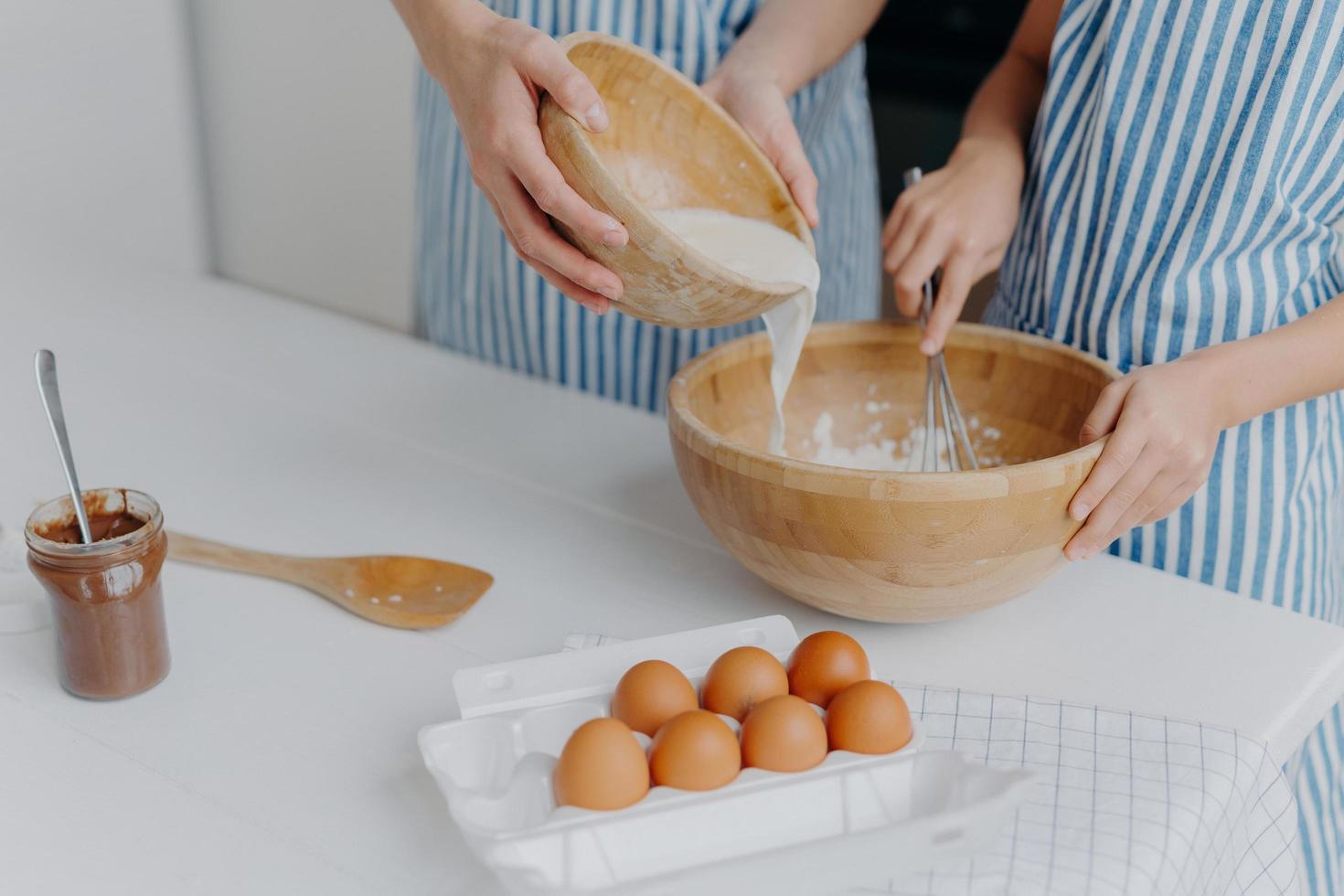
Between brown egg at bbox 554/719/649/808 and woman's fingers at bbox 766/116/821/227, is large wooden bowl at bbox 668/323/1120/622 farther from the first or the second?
brown egg at bbox 554/719/649/808

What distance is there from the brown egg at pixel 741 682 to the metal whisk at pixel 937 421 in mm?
336

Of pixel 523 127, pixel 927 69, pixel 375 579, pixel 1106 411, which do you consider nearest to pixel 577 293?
pixel 523 127

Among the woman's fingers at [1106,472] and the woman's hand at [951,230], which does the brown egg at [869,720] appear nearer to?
the woman's fingers at [1106,472]

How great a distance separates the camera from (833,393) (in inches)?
43.4

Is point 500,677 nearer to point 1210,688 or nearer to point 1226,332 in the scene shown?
point 1210,688

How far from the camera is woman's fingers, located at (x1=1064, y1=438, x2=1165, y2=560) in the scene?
2.69ft

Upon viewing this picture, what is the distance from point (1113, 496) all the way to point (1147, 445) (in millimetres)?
42

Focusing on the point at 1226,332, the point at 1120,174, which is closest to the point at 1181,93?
the point at 1120,174

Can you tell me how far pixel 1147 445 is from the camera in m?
0.84

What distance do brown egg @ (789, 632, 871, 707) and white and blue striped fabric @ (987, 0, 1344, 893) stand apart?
43cm

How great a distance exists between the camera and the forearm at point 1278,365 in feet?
2.93

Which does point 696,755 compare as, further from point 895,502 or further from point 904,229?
point 904,229

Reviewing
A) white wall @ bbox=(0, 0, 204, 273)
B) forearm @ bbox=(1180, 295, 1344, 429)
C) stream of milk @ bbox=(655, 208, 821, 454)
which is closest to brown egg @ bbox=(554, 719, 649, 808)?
stream of milk @ bbox=(655, 208, 821, 454)

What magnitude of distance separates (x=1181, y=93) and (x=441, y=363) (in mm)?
750
